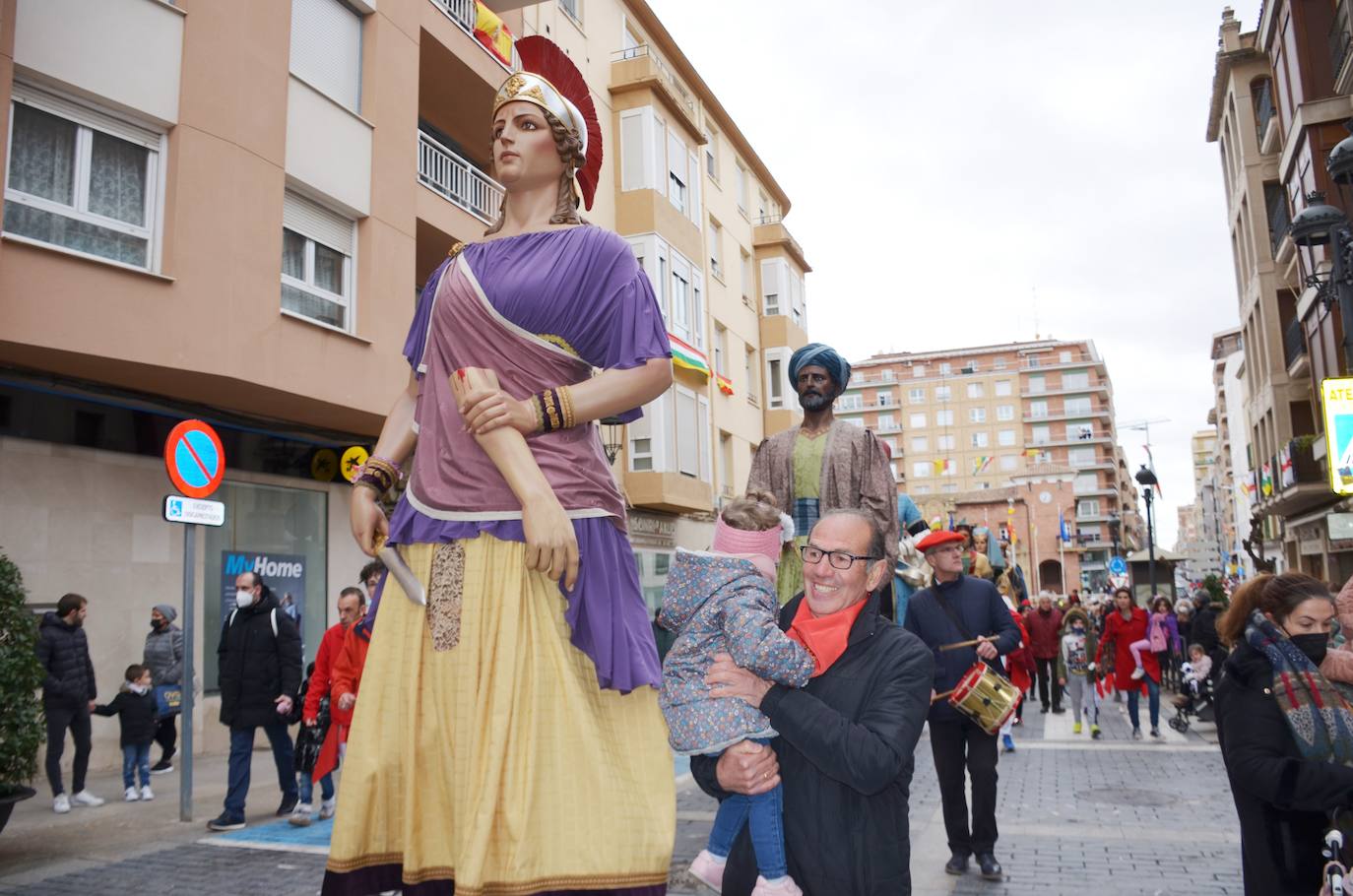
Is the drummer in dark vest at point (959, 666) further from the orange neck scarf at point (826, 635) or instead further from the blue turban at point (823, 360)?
the orange neck scarf at point (826, 635)

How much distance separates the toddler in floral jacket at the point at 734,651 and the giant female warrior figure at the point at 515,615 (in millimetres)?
278

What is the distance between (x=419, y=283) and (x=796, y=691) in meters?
18.0

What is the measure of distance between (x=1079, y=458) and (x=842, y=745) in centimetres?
11495

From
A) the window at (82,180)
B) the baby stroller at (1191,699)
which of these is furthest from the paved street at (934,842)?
the window at (82,180)

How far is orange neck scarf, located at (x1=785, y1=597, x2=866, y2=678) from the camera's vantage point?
291cm

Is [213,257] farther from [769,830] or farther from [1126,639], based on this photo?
[1126,639]

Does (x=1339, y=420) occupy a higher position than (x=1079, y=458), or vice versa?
(x=1079, y=458)

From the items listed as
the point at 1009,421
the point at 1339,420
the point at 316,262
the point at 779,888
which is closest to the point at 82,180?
the point at 316,262

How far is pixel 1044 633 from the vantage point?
609 inches

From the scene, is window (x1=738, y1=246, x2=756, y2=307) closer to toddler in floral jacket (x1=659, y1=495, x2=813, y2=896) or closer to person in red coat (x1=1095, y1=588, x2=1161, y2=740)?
person in red coat (x1=1095, y1=588, x2=1161, y2=740)

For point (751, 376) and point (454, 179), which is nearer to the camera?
point (454, 179)

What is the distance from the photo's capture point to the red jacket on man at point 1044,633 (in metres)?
15.5

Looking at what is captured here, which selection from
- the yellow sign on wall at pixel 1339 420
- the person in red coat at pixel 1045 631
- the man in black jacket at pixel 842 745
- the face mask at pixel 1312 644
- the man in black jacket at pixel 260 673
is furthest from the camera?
the person in red coat at pixel 1045 631

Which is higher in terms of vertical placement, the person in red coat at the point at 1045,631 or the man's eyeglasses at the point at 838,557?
the man's eyeglasses at the point at 838,557
